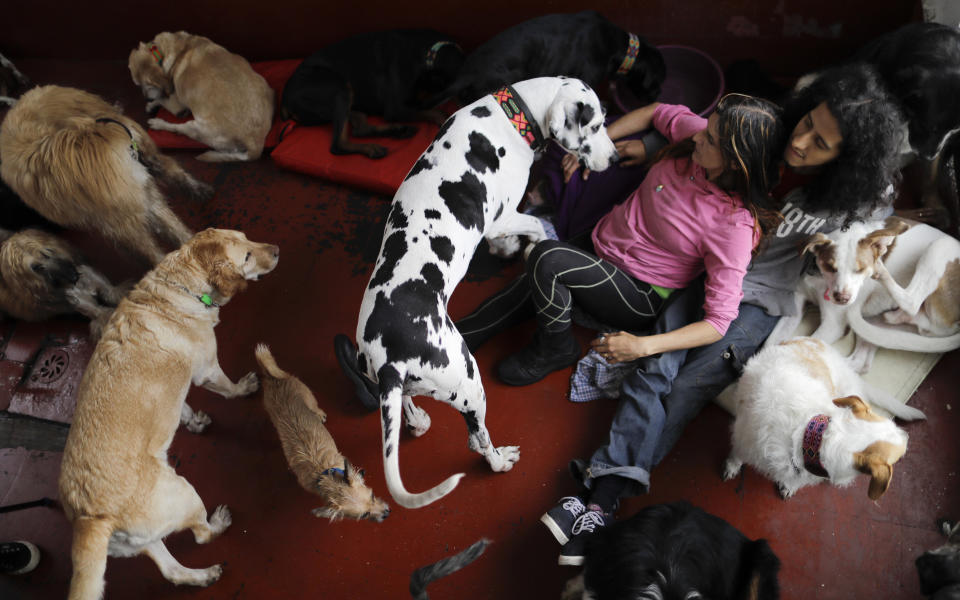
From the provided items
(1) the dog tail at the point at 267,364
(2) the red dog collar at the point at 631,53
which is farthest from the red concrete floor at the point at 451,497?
(2) the red dog collar at the point at 631,53

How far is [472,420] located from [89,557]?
4.13ft

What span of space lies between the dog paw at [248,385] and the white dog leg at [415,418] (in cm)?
79

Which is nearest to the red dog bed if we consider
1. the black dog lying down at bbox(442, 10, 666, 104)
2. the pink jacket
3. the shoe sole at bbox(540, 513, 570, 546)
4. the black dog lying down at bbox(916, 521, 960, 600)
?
the black dog lying down at bbox(442, 10, 666, 104)

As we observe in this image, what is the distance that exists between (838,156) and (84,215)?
10.0 feet

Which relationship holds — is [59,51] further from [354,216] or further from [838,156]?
[838,156]

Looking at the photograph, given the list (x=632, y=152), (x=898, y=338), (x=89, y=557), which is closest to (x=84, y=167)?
(x=89, y=557)

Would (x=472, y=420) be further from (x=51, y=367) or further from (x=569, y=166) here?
(x=51, y=367)

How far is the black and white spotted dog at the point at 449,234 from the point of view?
1.59 metres

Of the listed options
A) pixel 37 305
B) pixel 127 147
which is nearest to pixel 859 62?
pixel 127 147

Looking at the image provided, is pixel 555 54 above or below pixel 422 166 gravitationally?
above

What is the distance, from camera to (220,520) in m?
2.14

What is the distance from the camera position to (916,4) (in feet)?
8.12

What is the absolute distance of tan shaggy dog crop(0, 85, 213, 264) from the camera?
2.25 meters

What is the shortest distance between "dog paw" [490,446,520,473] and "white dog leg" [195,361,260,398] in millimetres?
1225
